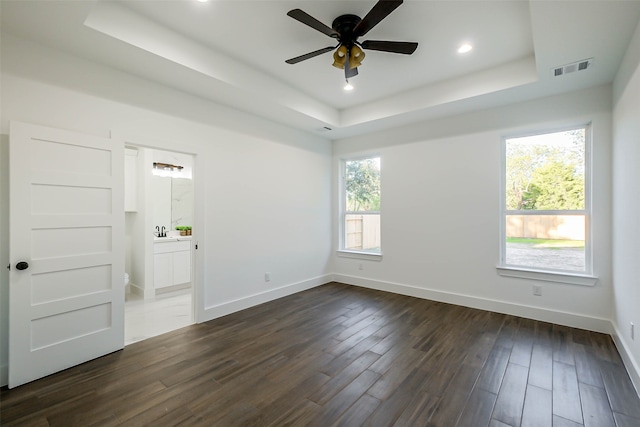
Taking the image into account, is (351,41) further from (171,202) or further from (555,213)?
(171,202)

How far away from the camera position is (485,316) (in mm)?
3691

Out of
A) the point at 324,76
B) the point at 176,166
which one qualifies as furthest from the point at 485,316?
the point at 176,166

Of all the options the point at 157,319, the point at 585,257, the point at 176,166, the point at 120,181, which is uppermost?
the point at 176,166

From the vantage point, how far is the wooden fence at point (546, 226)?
11.1ft

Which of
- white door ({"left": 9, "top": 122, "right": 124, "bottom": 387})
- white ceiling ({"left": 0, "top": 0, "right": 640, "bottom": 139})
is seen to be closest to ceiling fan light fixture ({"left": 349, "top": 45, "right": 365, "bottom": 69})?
white ceiling ({"left": 0, "top": 0, "right": 640, "bottom": 139})

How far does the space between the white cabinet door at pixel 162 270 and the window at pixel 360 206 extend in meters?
3.08

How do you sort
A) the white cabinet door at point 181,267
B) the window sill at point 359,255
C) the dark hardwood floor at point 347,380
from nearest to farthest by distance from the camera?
the dark hardwood floor at point 347,380 → the white cabinet door at point 181,267 → the window sill at point 359,255

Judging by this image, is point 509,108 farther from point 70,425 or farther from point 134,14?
point 70,425

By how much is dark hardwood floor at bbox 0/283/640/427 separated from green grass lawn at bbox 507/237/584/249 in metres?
0.96

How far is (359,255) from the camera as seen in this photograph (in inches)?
206

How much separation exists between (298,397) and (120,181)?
8.46 ft

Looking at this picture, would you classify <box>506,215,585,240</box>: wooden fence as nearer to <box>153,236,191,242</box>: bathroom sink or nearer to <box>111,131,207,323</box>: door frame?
<box>111,131,207,323</box>: door frame

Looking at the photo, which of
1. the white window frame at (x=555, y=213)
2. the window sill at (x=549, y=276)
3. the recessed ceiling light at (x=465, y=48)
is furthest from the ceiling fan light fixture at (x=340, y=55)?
the window sill at (x=549, y=276)

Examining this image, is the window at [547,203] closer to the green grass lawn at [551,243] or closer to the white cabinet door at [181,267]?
the green grass lawn at [551,243]
